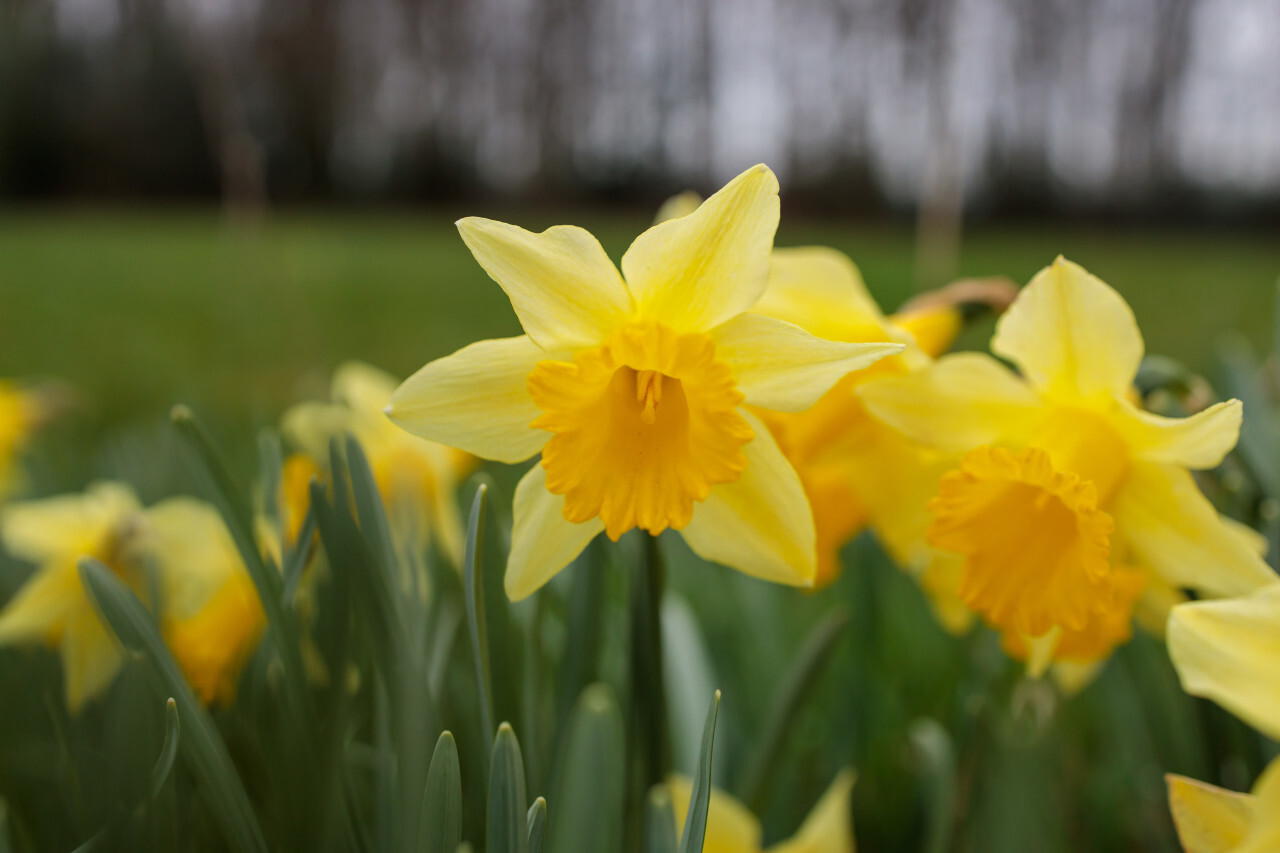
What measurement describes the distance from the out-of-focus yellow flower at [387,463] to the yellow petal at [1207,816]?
1.77 ft

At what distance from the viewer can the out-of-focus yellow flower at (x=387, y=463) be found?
79cm

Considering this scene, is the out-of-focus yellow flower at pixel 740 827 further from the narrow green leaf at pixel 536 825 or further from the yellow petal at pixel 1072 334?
the yellow petal at pixel 1072 334

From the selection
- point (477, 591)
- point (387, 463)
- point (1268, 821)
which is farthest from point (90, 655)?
point (1268, 821)

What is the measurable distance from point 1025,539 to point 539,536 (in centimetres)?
34

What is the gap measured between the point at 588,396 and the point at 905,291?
211 inches

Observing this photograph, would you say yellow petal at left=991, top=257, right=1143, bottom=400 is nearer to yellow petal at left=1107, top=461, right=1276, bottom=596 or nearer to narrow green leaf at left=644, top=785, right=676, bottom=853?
yellow petal at left=1107, top=461, right=1276, bottom=596

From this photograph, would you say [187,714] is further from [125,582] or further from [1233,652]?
[1233,652]

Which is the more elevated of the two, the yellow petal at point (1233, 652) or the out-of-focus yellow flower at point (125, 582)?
the yellow petal at point (1233, 652)

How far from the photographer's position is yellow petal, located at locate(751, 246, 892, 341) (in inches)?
27.3

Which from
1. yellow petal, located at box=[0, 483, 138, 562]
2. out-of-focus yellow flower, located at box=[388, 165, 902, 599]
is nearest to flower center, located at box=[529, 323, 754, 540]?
out-of-focus yellow flower, located at box=[388, 165, 902, 599]

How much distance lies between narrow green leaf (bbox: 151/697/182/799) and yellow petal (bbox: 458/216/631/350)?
0.95ft

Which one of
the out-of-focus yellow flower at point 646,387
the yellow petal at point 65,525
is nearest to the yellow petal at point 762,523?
the out-of-focus yellow flower at point 646,387

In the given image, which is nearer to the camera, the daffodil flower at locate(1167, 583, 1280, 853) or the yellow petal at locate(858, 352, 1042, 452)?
the daffodil flower at locate(1167, 583, 1280, 853)

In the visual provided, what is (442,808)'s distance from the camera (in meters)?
0.48
